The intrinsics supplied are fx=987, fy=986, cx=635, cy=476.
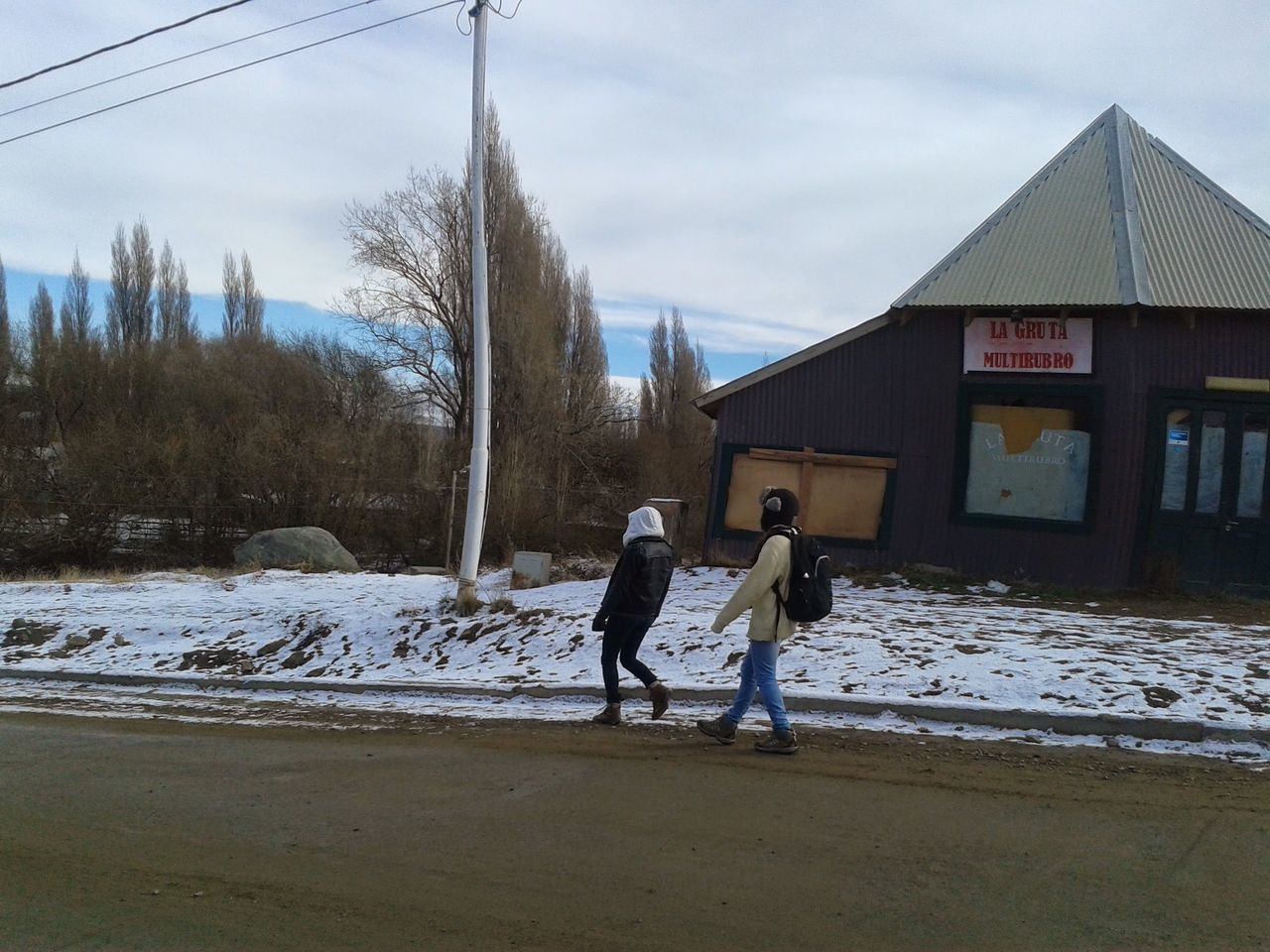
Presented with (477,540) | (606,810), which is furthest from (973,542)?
(606,810)

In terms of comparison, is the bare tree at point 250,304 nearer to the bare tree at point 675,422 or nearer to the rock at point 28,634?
the bare tree at point 675,422

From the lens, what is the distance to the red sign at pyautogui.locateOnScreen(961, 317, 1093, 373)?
45.6 feet

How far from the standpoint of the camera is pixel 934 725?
7.48 metres

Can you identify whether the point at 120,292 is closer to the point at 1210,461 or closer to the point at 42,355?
the point at 42,355

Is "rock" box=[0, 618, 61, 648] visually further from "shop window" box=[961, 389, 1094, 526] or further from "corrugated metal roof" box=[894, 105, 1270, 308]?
"shop window" box=[961, 389, 1094, 526]

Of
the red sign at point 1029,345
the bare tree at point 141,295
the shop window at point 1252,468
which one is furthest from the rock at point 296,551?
the bare tree at point 141,295

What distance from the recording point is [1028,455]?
14234mm

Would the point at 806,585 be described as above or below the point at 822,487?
below

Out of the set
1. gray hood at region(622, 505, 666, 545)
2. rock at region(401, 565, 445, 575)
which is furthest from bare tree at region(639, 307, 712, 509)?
gray hood at region(622, 505, 666, 545)

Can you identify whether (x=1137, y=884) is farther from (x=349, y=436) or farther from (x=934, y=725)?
(x=349, y=436)

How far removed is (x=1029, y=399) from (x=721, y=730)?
926 cm

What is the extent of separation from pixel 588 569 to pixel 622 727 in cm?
839

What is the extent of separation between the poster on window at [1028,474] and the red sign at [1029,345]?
861 mm

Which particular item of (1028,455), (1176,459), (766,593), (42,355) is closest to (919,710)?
(766,593)
